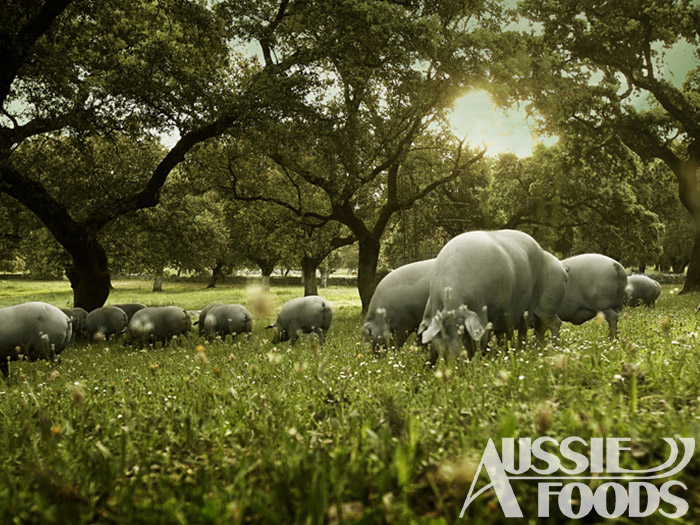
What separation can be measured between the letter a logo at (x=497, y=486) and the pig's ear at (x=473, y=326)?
2.28 m

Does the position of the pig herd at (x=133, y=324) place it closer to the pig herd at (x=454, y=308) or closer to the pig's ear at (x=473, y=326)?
the pig herd at (x=454, y=308)

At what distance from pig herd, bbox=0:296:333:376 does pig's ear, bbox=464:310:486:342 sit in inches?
259

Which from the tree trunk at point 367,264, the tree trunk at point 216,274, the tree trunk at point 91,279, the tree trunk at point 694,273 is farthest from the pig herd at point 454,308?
the tree trunk at point 216,274

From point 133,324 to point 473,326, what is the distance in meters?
10.7

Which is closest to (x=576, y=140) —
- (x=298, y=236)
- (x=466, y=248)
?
(x=298, y=236)

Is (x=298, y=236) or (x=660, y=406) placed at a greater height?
(x=298, y=236)

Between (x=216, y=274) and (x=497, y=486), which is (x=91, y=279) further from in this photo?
(x=216, y=274)

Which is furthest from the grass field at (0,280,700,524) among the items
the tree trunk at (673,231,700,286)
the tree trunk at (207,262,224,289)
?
the tree trunk at (207,262,224,289)

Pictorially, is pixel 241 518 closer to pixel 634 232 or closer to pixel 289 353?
pixel 289 353

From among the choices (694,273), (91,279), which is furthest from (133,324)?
(694,273)

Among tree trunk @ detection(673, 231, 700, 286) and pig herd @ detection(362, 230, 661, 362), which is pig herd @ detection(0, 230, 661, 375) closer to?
pig herd @ detection(362, 230, 661, 362)

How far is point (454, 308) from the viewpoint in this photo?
4.80m

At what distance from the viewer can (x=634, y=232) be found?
26484 mm

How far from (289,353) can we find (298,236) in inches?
589
